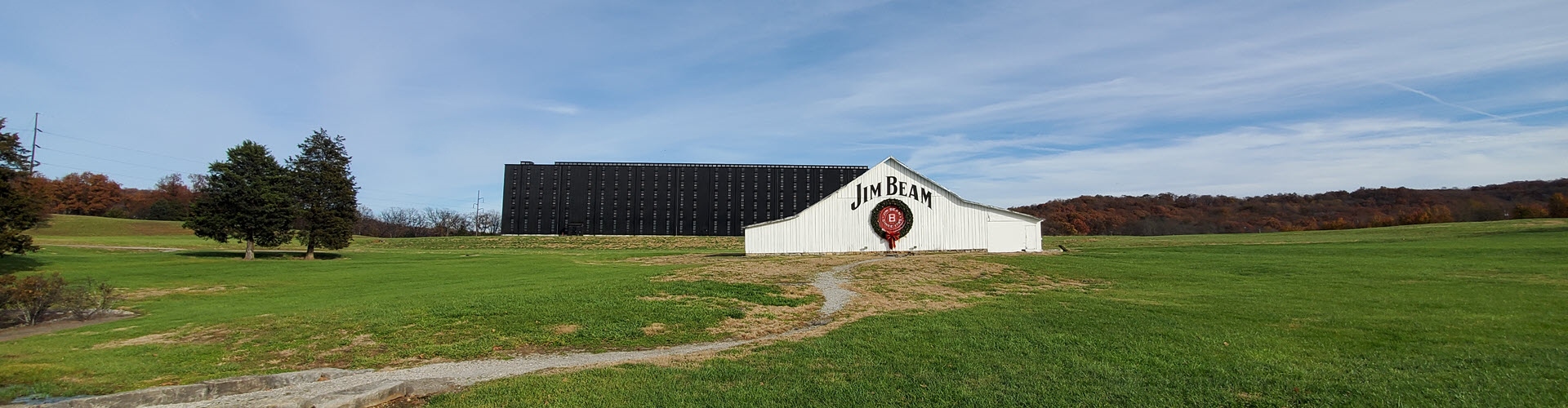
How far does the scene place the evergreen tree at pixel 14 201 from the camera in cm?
2834

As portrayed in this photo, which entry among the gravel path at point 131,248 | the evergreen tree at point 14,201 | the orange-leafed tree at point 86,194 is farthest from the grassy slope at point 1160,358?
the orange-leafed tree at point 86,194

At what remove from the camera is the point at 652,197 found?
98.9 m

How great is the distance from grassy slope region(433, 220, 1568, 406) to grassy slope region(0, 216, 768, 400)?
3898 millimetres

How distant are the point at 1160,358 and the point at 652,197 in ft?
304

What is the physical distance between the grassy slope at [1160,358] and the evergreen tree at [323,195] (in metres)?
47.0

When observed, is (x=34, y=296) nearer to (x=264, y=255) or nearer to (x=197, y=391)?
(x=197, y=391)

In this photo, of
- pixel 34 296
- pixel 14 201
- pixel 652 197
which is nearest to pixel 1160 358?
pixel 34 296

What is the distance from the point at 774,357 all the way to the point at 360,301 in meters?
13.7

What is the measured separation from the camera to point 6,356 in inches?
456

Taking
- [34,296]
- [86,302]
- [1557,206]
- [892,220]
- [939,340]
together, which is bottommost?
[939,340]

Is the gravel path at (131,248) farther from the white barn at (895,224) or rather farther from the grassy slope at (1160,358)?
the grassy slope at (1160,358)

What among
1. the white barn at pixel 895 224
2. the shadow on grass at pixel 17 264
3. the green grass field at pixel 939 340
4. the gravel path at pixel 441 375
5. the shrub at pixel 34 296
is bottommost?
the gravel path at pixel 441 375

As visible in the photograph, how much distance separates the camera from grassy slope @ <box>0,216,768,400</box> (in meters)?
10.6

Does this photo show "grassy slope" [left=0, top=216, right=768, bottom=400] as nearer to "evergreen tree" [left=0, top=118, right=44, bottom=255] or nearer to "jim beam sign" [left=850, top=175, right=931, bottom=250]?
"evergreen tree" [left=0, top=118, right=44, bottom=255]
